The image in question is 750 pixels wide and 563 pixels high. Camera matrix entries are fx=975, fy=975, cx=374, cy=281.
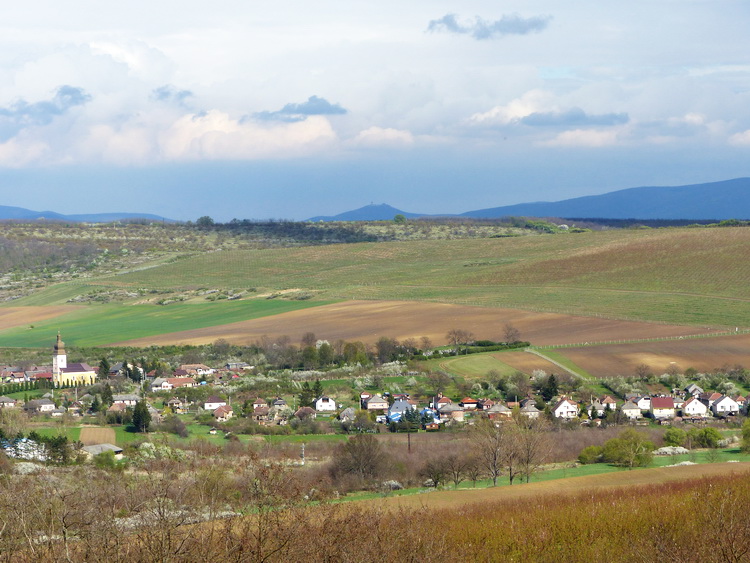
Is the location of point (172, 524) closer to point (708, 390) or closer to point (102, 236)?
point (708, 390)

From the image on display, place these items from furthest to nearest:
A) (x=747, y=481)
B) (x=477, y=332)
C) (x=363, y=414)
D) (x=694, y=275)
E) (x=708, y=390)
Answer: (x=694, y=275)
(x=477, y=332)
(x=708, y=390)
(x=363, y=414)
(x=747, y=481)

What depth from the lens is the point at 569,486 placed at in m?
29.3

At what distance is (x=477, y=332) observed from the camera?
72.4 metres

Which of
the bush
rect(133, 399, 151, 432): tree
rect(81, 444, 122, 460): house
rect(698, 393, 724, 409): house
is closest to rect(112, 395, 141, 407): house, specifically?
rect(133, 399, 151, 432): tree

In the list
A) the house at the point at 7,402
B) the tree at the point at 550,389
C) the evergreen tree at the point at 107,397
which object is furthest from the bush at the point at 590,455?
the house at the point at 7,402

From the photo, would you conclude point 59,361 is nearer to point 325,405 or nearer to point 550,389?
point 325,405

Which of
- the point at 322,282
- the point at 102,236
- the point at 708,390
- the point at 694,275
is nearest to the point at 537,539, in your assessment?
the point at 708,390

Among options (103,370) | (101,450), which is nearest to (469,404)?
(101,450)

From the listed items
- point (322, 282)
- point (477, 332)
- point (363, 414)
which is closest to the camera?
point (363, 414)

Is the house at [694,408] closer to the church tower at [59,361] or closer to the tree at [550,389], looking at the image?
the tree at [550,389]

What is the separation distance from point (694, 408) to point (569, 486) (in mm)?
24605

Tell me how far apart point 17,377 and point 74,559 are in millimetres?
54164

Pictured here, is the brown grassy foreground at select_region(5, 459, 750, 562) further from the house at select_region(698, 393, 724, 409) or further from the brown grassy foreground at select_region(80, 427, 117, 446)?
the house at select_region(698, 393, 724, 409)

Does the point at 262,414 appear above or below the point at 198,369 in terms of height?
below
